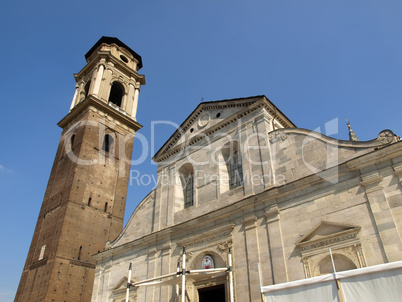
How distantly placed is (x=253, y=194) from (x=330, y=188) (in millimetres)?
2982

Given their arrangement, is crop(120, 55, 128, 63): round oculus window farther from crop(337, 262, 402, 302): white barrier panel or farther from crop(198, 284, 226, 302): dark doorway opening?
crop(337, 262, 402, 302): white barrier panel

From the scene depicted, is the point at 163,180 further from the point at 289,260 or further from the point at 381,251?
the point at 381,251

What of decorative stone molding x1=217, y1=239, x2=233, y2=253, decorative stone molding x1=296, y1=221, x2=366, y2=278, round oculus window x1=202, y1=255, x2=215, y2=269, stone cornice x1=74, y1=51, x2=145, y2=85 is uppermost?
stone cornice x1=74, y1=51, x2=145, y2=85

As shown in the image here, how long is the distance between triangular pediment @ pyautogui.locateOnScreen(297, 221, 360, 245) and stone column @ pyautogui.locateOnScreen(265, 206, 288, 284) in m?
0.77

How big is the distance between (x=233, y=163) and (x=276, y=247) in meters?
4.78

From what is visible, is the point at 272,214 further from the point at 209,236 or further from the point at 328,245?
the point at 209,236

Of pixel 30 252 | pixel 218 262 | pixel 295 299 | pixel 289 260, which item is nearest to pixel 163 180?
pixel 218 262

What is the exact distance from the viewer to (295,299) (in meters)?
7.51

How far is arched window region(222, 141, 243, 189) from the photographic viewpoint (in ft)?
48.5

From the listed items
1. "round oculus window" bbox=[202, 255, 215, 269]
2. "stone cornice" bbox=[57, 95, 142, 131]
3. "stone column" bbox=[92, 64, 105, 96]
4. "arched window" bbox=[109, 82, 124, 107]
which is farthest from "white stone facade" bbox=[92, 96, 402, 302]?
"arched window" bbox=[109, 82, 124, 107]

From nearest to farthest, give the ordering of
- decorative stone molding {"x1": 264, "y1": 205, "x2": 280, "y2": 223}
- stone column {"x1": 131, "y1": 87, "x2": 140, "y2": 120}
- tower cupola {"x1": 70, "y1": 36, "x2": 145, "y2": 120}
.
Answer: decorative stone molding {"x1": 264, "y1": 205, "x2": 280, "y2": 223}
tower cupola {"x1": 70, "y1": 36, "x2": 145, "y2": 120}
stone column {"x1": 131, "y1": 87, "x2": 140, "y2": 120}

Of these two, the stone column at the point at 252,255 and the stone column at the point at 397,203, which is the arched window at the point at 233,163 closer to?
the stone column at the point at 252,255

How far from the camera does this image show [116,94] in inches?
1347

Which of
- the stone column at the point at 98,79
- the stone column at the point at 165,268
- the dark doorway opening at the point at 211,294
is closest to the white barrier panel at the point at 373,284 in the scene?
the dark doorway opening at the point at 211,294
